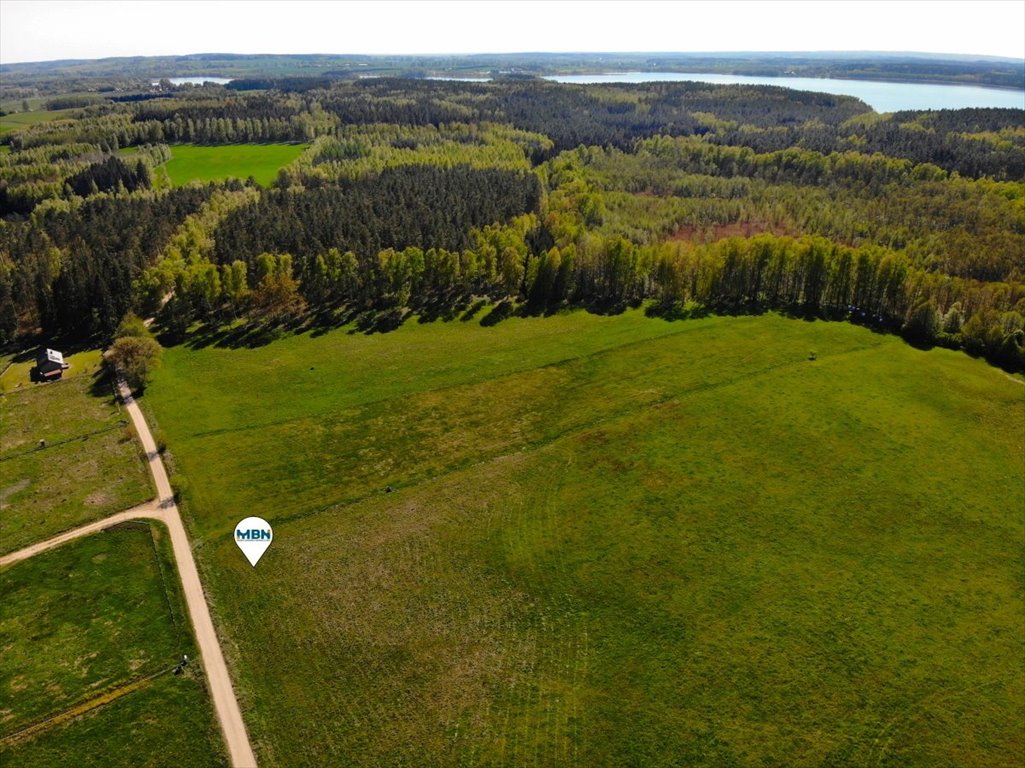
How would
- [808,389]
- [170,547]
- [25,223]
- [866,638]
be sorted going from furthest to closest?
[25,223] < [808,389] < [170,547] < [866,638]

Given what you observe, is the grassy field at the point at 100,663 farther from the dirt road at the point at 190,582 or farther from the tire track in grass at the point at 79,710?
the dirt road at the point at 190,582

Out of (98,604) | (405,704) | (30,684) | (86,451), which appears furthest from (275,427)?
(405,704)

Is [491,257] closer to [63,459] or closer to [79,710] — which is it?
[63,459]

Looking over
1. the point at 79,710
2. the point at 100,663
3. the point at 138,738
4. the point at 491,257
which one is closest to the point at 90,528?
the point at 100,663

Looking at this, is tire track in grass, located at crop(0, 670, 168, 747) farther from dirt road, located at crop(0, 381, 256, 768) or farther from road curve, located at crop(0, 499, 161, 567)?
road curve, located at crop(0, 499, 161, 567)

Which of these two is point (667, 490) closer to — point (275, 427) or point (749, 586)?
point (749, 586)
